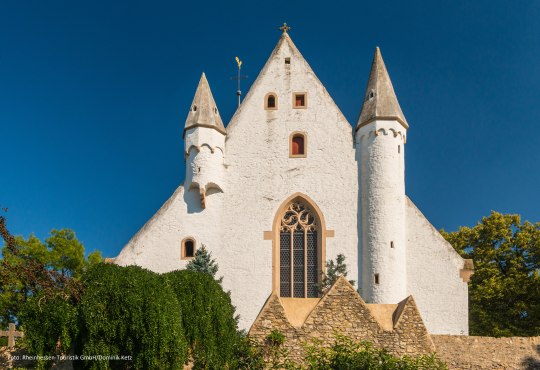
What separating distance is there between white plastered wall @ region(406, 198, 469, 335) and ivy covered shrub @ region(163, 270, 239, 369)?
986 cm

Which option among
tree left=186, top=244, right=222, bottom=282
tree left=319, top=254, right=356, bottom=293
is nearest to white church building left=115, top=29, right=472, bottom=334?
tree left=319, top=254, right=356, bottom=293

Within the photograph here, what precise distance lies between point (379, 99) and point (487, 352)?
1311 cm

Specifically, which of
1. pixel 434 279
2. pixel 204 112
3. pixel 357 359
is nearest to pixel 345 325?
pixel 357 359

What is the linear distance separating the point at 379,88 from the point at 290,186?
5.82 m

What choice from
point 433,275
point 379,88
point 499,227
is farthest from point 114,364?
point 499,227

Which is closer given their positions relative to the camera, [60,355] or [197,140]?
[60,355]

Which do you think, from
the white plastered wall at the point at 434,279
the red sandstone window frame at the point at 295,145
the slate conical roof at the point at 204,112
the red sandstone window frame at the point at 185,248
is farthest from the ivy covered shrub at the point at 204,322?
the slate conical roof at the point at 204,112

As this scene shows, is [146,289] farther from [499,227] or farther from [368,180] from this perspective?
[499,227]

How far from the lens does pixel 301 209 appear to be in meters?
32.6

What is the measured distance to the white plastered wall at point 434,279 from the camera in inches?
1185

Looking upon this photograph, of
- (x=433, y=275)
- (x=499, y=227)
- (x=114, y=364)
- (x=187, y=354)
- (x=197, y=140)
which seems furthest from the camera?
(x=499, y=227)

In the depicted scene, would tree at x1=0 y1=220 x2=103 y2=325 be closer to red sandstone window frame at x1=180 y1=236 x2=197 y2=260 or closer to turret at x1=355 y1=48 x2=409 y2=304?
red sandstone window frame at x1=180 y1=236 x2=197 y2=260

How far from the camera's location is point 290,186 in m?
32.5

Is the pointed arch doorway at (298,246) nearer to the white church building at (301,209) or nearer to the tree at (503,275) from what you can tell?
the white church building at (301,209)
